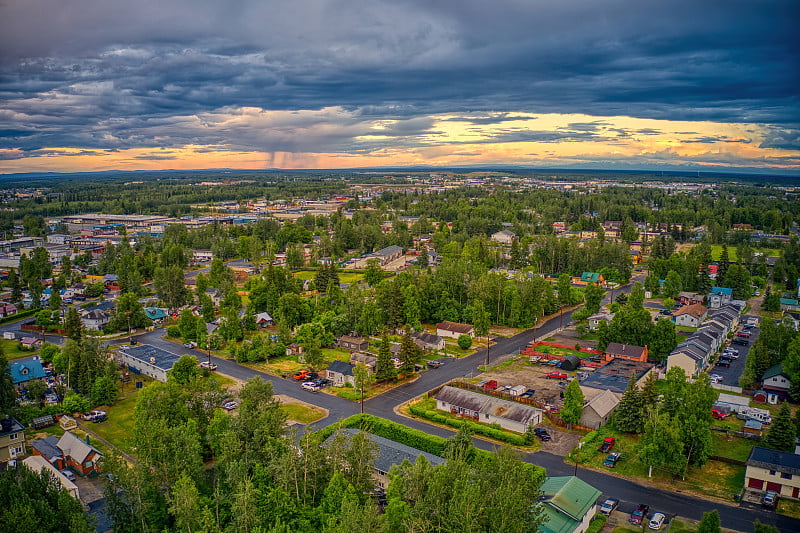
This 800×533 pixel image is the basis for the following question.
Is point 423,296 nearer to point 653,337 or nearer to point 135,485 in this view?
point 653,337

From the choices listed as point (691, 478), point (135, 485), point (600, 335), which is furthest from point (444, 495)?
point (600, 335)

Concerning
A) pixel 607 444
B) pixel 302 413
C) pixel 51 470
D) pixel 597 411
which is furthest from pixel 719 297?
pixel 51 470

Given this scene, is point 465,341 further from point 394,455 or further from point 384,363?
point 394,455

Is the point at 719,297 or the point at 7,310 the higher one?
the point at 719,297

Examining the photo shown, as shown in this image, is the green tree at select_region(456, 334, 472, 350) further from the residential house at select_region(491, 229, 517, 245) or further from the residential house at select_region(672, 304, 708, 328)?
the residential house at select_region(491, 229, 517, 245)

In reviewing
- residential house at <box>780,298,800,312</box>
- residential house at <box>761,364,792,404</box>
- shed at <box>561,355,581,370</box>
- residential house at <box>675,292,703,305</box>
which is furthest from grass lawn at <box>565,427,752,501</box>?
residential house at <box>780,298,800,312</box>

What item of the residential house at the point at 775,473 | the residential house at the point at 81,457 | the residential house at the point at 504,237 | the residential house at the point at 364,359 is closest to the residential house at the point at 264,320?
the residential house at the point at 364,359

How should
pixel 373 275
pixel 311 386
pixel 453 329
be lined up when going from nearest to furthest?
1. pixel 311 386
2. pixel 453 329
3. pixel 373 275
